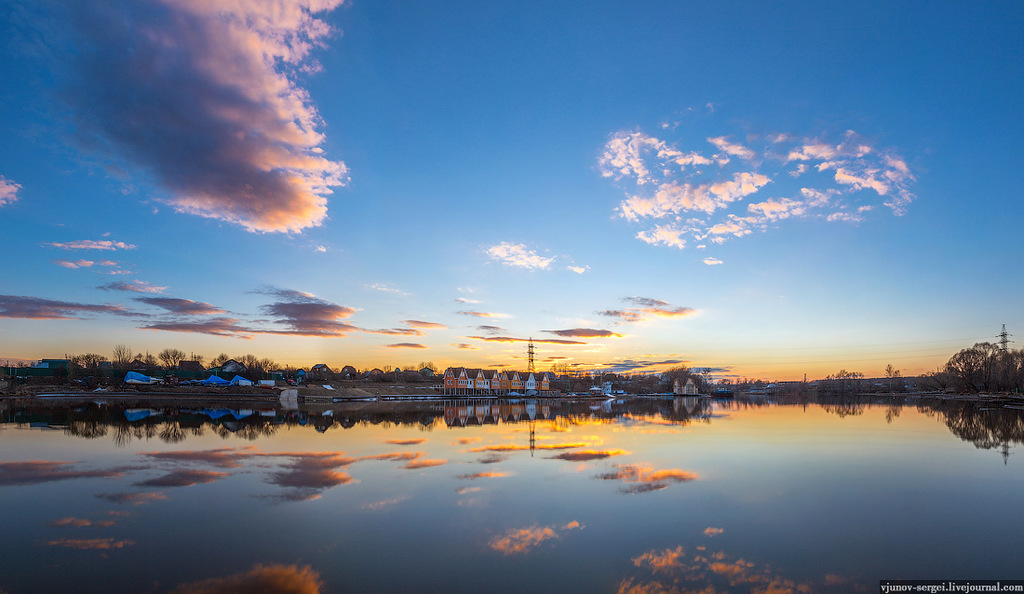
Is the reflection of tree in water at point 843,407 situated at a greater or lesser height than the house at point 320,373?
lesser

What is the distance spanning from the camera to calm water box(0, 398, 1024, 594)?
796 centimetres

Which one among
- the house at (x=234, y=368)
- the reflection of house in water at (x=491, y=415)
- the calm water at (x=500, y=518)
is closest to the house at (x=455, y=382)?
the reflection of house in water at (x=491, y=415)

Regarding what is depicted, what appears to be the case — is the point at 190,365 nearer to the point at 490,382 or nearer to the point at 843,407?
the point at 490,382

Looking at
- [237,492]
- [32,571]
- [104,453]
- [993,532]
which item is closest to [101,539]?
[32,571]

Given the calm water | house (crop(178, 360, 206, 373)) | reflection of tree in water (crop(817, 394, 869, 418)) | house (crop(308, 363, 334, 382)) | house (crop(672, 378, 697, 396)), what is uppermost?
the calm water

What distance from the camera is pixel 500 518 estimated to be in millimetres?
11016

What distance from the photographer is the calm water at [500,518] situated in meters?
7.96

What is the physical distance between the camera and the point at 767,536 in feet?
32.4

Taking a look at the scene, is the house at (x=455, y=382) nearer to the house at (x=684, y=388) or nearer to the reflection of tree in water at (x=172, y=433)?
the reflection of tree in water at (x=172, y=433)

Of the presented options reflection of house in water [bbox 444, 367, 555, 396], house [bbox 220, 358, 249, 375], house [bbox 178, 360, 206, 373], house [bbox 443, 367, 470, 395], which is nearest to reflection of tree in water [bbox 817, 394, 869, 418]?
reflection of house in water [bbox 444, 367, 555, 396]

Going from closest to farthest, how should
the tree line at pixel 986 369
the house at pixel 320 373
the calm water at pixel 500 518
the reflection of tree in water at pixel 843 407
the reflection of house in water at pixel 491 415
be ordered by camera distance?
the calm water at pixel 500 518, the reflection of house in water at pixel 491 415, the reflection of tree in water at pixel 843 407, the tree line at pixel 986 369, the house at pixel 320 373

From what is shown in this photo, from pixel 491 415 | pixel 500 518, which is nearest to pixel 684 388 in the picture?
pixel 491 415

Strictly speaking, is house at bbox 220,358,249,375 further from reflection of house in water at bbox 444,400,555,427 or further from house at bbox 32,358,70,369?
reflection of house in water at bbox 444,400,555,427

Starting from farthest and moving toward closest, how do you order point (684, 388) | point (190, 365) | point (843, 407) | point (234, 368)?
point (684, 388) < point (190, 365) < point (234, 368) < point (843, 407)
